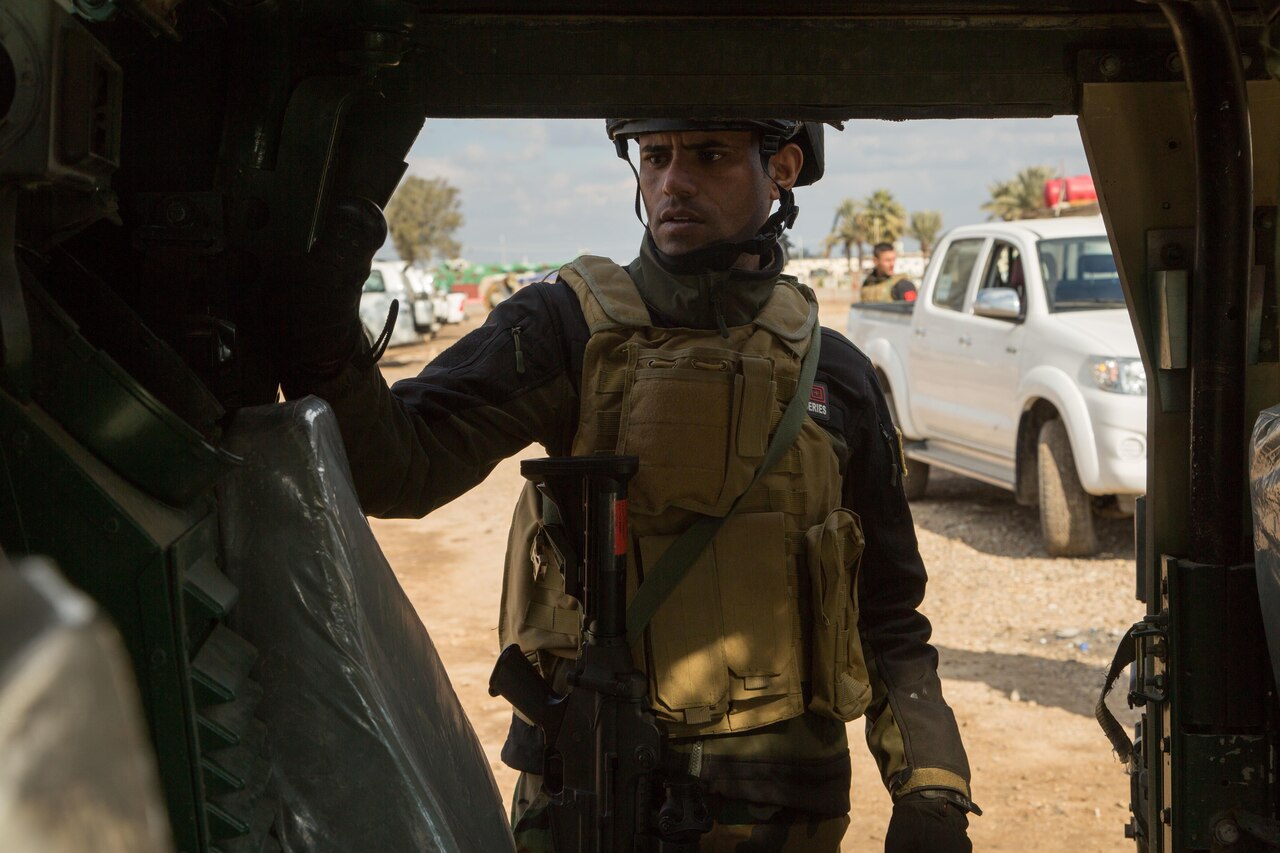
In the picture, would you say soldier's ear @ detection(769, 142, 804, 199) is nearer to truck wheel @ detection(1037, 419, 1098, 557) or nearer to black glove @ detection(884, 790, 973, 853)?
black glove @ detection(884, 790, 973, 853)

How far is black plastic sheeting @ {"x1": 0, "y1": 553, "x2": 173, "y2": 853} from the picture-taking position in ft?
1.51

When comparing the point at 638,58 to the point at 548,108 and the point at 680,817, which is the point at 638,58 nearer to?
the point at 548,108

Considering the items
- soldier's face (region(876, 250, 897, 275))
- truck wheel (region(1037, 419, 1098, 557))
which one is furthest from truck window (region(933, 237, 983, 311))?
soldier's face (region(876, 250, 897, 275))

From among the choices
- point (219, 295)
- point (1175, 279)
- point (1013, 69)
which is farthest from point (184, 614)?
point (1175, 279)

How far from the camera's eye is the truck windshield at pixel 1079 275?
29.2 ft

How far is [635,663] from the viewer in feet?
8.60

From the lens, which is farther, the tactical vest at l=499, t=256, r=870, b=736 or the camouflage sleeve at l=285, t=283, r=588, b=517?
the tactical vest at l=499, t=256, r=870, b=736

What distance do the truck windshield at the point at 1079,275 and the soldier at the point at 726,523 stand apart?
643 cm

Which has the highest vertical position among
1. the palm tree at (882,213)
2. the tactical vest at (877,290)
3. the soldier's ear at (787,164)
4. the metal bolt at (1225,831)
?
the palm tree at (882,213)

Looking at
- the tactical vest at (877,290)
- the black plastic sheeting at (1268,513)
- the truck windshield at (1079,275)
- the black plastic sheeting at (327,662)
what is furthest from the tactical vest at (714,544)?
the tactical vest at (877,290)

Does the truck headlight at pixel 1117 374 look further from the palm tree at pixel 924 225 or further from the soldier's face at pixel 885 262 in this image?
the palm tree at pixel 924 225

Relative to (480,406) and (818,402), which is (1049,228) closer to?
(818,402)

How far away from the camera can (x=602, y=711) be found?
2.49m

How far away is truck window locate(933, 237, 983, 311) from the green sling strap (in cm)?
739
